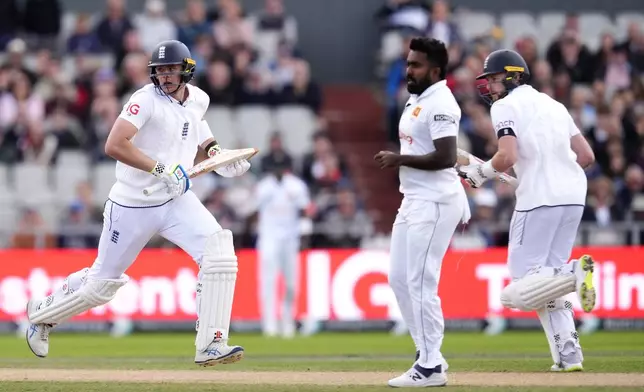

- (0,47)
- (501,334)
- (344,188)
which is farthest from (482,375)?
(0,47)

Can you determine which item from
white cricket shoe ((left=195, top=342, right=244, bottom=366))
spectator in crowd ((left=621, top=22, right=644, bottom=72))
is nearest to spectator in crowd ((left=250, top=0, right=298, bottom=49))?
spectator in crowd ((left=621, top=22, right=644, bottom=72))

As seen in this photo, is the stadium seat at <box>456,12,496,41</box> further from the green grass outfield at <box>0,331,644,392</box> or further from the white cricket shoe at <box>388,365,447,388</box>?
the white cricket shoe at <box>388,365,447,388</box>

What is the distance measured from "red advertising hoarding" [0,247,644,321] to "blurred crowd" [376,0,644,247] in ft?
2.81

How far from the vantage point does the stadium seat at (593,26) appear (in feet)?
74.5

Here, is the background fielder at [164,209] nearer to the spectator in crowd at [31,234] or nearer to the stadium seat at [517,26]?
the spectator in crowd at [31,234]

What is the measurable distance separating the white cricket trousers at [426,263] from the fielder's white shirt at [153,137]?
1.89m

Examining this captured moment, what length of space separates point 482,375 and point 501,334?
734cm

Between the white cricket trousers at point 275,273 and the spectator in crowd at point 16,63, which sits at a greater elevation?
the spectator in crowd at point 16,63

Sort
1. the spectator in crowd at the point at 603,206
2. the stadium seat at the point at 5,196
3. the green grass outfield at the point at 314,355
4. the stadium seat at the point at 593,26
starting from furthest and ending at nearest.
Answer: the stadium seat at the point at 593,26
the spectator in crowd at the point at 603,206
the stadium seat at the point at 5,196
the green grass outfield at the point at 314,355

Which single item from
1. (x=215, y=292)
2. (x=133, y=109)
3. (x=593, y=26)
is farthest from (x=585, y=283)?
(x=593, y=26)

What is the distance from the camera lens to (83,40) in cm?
2053

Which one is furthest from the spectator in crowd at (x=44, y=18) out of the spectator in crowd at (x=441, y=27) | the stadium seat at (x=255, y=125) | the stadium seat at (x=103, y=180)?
the spectator in crowd at (x=441, y=27)

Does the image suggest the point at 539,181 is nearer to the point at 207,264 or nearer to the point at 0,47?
the point at 207,264

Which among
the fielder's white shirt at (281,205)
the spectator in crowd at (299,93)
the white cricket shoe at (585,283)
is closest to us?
the white cricket shoe at (585,283)
